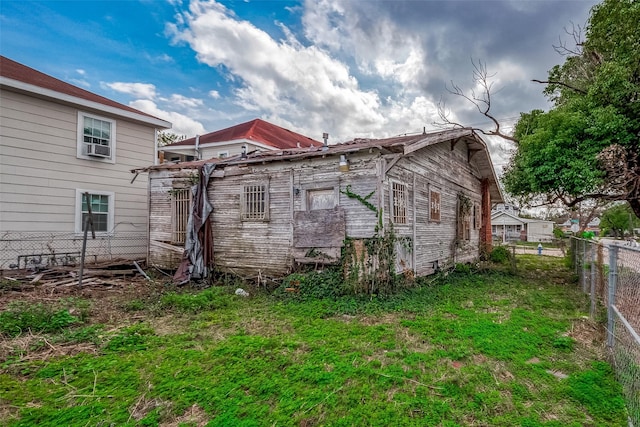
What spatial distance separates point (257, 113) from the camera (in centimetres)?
2008

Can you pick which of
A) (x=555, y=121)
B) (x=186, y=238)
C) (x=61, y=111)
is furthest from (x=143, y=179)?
(x=555, y=121)

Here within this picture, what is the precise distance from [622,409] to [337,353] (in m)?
2.72

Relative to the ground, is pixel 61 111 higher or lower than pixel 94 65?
lower

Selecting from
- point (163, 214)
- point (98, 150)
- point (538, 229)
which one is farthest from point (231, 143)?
point (538, 229)

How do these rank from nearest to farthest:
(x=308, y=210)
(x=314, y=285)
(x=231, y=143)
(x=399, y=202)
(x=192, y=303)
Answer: (x=192, y=303), (x=314, y=285), (x=399, y=202), (x=308, y=210), (x=231, y=143)

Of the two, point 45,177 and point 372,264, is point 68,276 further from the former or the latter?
point 372,264

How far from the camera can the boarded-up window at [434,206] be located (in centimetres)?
916

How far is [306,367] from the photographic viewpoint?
11.5ft

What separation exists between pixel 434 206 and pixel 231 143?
11019 mm

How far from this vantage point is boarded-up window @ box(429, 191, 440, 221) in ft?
30.0

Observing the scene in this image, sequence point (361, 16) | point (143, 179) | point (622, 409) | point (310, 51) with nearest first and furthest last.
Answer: point (622, 409)
point (361, 16)
point (143, 179)
point (310, 51)

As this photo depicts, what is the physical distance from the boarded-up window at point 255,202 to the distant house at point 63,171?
424 centimetres

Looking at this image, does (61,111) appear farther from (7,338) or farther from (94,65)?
(7,338)

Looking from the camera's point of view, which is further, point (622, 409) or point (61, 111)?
point (61, 111)
